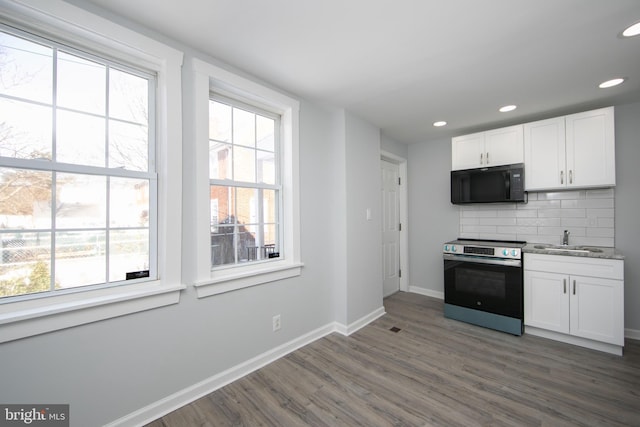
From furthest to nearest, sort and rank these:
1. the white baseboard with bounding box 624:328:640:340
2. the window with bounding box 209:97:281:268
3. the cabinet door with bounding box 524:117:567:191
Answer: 1. the cabinet door with bounding box 524:117:567:191
2. the white baseboard with bounding box 624:328:640:340
3. the window with bounding box 209:97:281:268

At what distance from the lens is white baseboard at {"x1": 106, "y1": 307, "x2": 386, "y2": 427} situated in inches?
62.7

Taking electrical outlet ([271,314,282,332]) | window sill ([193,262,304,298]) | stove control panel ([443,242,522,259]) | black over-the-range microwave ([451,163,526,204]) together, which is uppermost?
black over-the-range microwave ([451,163,526,204])

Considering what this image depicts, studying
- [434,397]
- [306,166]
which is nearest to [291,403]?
[434,397]

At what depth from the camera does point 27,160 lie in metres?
1.34

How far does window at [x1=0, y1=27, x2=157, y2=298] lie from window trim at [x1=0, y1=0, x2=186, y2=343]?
6cm

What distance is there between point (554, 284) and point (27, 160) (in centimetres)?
426

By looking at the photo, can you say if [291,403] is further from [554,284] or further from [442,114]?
[442,114]

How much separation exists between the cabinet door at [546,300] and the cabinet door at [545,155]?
40.3 inches

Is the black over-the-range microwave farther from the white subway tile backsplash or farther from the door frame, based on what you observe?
the door frame

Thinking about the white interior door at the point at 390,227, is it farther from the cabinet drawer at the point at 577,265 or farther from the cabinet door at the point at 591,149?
the cabinet door at the point at 591,149

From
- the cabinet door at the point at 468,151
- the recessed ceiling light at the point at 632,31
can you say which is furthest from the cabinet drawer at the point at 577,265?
the recessed ceiling light at the point at 632,31

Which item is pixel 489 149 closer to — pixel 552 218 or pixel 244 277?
pixel 552 218

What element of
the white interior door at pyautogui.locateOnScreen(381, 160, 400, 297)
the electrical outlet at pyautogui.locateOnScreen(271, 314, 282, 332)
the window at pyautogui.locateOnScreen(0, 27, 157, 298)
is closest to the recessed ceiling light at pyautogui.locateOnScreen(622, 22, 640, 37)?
the white interior door at pyautogui.locateOnScreen(381, 160, 400, 297)

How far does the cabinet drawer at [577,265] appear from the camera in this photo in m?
2.35
